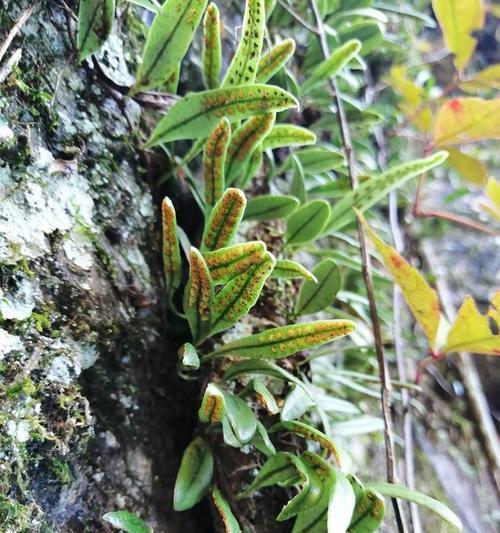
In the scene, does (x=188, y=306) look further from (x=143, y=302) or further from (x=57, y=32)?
(x=57, y=32)

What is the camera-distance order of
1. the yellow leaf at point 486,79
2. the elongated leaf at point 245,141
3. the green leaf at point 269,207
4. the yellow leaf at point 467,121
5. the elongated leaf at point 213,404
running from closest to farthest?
1. the elongated leaf at point 213,404
2. the elongated leaf at point 245,141
3. the green leaf at point 269,207
4. the yellow leaf at point 467,121
5. the yellow leaf at point 486,79

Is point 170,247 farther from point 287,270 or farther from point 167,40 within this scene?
point 167,40

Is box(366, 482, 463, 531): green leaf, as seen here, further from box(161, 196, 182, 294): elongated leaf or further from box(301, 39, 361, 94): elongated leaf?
box(301, 39, 361, 94): elongated leaf

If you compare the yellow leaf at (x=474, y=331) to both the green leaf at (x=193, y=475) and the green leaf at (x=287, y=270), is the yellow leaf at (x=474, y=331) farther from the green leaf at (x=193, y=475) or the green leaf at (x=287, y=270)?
the green leaf at (x=193, y=475)

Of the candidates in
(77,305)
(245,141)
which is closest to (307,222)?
(245,141)

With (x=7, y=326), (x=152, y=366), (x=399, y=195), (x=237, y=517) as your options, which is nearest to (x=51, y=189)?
(x=7, y=326)

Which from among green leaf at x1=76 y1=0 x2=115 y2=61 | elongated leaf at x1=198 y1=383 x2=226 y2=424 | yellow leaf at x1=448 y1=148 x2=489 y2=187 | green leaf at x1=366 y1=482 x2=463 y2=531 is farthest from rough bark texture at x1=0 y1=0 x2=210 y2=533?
yellow leaf at x1=448 y1=148 x2=489 y2=187

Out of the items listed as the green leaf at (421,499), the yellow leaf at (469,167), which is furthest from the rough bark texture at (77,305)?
the yellow leaf at (469,167)
